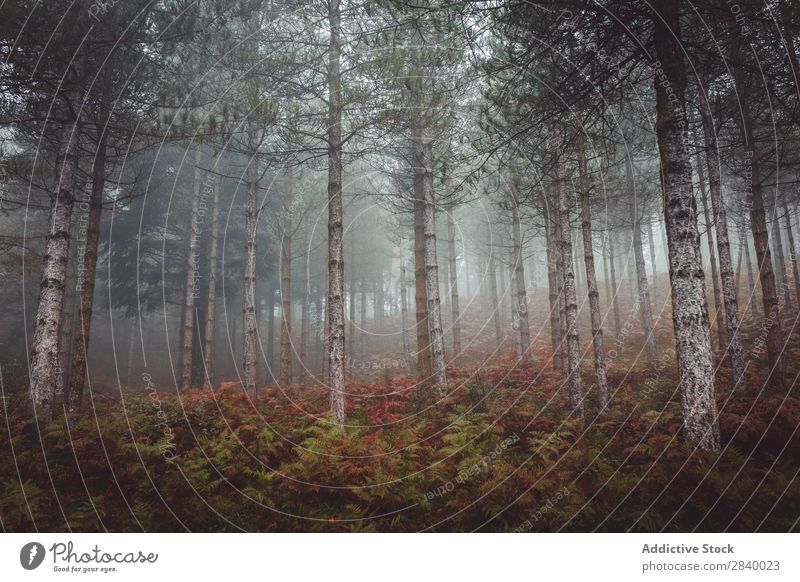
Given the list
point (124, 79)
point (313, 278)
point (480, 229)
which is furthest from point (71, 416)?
point (480, 229)

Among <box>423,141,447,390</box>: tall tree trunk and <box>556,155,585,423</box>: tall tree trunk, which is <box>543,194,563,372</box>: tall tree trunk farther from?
<box>423,141,447,390</box>: tall tree trunk

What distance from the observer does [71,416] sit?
7535 millimetres

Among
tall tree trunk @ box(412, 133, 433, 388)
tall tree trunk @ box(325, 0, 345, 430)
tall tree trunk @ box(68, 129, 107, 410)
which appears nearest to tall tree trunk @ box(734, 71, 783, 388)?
tall tree trunk @ box(412, 133, 433, 388)

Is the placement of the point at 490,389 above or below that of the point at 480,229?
below

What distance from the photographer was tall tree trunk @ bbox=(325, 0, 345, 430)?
7.95 metres

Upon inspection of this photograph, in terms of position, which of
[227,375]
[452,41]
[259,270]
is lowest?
[227,375]

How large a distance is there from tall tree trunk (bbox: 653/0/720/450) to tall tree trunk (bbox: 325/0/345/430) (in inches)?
218

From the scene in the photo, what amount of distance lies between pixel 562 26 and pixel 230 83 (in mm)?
7088

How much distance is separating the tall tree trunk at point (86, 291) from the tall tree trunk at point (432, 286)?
8.07 metres
